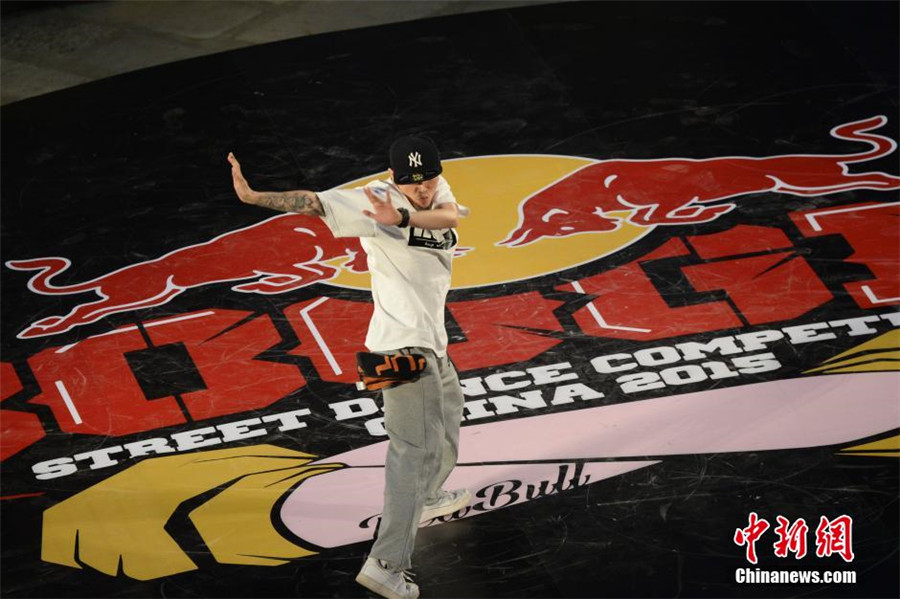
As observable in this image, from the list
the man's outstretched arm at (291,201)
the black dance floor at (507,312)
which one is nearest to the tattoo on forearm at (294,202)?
the man's outstretched arm at (291,201)

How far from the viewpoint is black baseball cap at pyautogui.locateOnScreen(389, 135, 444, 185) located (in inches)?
174

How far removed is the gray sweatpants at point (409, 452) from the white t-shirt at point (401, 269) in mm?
82

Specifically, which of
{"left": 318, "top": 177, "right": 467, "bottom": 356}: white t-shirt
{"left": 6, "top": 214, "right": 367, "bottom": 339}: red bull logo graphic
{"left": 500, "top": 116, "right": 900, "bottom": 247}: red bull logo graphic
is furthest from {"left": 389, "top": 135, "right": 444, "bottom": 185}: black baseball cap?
{"left": 500, "top": 116, "right": 900, "bottom": 247}: red bull logo graphic

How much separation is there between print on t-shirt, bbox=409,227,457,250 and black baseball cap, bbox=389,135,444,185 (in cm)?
18

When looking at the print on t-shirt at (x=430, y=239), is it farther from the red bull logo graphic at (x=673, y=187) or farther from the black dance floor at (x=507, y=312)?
the red bull logo graphic at (x=673, y=187)

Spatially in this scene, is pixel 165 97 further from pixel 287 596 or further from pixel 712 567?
pixel 712 567

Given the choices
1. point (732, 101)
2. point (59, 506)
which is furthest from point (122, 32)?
point (59, 506)

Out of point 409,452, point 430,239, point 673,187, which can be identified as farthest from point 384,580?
point 673,187

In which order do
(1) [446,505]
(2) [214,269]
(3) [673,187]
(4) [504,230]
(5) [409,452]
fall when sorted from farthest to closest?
(3) [673,187] < (4) [504,230] < (2) [214,269] < (1) [446,505] < (5) [409,452]

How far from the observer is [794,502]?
201 inches

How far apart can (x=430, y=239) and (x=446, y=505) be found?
1.22 metres

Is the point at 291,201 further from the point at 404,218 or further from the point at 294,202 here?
the point at 404,218

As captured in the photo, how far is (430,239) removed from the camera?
177 inches

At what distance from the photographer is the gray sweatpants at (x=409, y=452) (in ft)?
14.9
